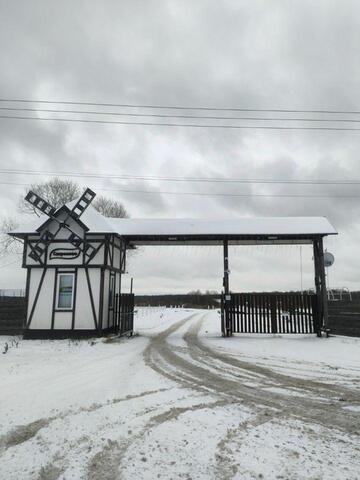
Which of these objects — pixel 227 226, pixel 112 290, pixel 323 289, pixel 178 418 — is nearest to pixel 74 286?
pixel 112 290

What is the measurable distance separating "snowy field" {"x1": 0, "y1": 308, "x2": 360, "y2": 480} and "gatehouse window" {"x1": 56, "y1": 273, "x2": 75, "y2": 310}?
17.9ft

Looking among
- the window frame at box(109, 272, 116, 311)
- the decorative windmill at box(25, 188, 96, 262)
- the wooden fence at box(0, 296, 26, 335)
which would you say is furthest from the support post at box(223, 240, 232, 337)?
the wooden fence at box(0, 296, 26, 335)

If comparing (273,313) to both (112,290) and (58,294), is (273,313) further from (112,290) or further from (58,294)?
(58,294)

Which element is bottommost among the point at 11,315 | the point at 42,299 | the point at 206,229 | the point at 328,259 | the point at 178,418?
the point at 178,418

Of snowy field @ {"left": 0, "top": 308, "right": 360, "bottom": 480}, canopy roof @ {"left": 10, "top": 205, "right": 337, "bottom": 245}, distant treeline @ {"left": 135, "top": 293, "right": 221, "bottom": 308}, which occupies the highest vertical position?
canopy roof @ {"left": 10, "top": 205, "right": 337, "bottom": 245}

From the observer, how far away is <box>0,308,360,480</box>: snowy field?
145 inches

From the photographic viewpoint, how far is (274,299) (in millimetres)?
16281

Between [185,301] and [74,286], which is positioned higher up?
[74,286]

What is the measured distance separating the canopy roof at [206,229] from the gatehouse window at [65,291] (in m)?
2.14

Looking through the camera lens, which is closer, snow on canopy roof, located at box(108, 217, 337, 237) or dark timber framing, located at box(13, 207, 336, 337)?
dark timber framing, located at box(13, 207, 336, 337)

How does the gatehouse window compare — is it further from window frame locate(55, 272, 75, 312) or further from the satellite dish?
the satellite dish

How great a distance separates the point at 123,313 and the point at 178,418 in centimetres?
1161

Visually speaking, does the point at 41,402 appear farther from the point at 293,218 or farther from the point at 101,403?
the point at 293,218

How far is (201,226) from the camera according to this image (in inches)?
693
